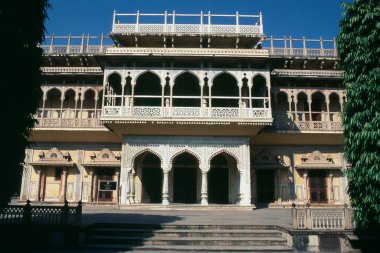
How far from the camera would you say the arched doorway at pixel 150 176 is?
20.5 meters

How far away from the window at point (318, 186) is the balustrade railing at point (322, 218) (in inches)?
448

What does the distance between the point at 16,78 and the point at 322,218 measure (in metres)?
10.0

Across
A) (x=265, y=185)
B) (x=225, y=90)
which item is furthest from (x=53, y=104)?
(x=265, y=185)

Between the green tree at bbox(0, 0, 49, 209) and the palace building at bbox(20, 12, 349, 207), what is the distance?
8870 mm

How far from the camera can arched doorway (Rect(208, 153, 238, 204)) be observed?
20703mm

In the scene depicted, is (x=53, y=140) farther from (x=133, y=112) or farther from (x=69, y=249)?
(x=69, y=249)

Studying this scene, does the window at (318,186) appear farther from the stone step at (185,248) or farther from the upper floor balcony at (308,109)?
the stone step at (185,248)

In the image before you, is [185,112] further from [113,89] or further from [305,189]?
[305,189]

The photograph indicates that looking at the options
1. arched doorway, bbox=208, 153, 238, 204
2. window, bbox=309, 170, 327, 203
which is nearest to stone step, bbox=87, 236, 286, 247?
arched doorway, bbox=208, 153, 238, 204

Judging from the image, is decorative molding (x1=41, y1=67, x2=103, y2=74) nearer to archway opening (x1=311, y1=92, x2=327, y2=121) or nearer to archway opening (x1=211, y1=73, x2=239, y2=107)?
archway opening (x1=211, y1=73, x2=239, y2=107)

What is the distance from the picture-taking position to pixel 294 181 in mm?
21406

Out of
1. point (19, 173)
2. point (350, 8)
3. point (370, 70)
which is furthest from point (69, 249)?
point (350, 8)

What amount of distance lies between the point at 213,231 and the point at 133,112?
9248 millimetres

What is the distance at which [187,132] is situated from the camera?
1891 cm
